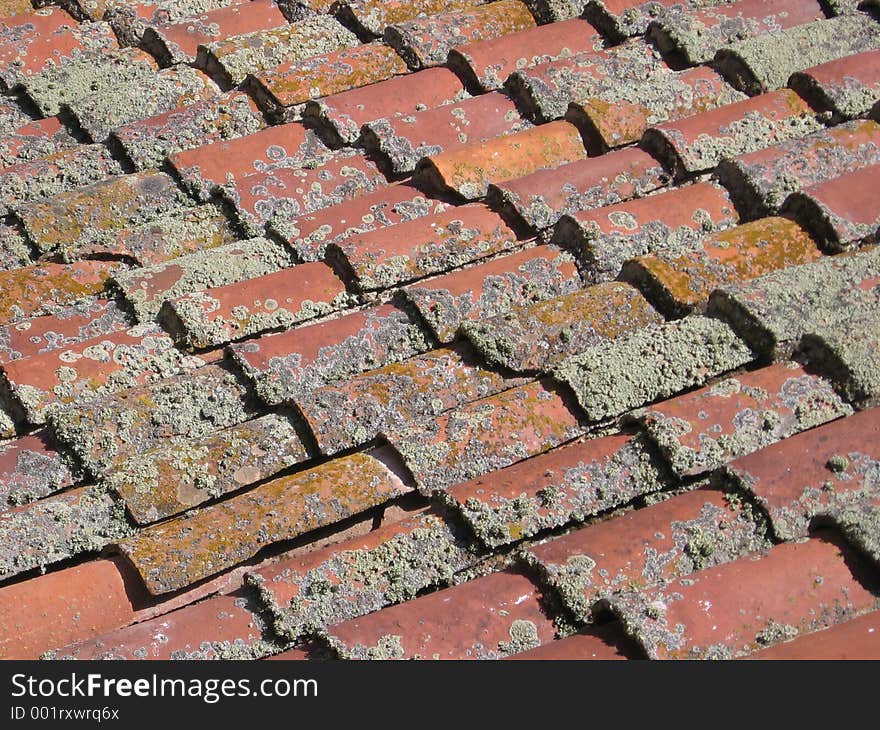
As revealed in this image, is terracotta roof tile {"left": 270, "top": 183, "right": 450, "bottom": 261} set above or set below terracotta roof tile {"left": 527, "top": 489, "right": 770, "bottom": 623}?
above

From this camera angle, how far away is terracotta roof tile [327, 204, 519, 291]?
3605 millimetres

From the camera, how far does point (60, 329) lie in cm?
360

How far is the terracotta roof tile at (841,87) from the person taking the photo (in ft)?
13.2

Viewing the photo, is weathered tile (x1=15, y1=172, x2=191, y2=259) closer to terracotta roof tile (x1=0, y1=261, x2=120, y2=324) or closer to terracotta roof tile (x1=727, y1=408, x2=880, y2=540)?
terracotta roof tile (x1=0, y1=261, x2=120, y2=324)

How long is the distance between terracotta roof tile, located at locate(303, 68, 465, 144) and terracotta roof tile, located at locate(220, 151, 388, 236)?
0.14 m

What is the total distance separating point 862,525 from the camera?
2656 mm

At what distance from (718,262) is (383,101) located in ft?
4.30

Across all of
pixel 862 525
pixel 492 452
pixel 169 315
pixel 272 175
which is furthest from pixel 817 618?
pixel 272 175

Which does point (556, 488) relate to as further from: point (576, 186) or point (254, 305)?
point (576, 186)

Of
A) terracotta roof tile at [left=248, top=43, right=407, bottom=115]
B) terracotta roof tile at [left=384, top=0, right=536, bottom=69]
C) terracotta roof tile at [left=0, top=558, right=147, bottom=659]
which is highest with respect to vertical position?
terracotta roof tile at [left=384, top=0, right=536, bottom=69]

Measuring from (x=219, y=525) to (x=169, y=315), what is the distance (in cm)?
79

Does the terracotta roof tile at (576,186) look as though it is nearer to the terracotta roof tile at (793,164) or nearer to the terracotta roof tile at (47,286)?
the terracotta roof tile at (793,164)

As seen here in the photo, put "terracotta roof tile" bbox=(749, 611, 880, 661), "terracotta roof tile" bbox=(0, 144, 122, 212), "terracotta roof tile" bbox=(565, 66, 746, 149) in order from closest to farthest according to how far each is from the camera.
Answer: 1. "terracotta roof tile" bbox=(749, 611, 880, 661)
2. "terracotta roof tile" bbox=(565, 66, 746, 149)
3. "terracotta roof tile" bbox=(0, 144, 122, 212)

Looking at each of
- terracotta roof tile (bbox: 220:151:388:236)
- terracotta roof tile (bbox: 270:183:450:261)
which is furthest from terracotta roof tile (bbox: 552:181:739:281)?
terracotta roof tile (bbox: 220:151:388:236)
